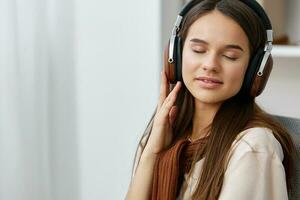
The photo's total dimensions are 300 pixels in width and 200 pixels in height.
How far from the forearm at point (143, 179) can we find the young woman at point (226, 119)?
3cm

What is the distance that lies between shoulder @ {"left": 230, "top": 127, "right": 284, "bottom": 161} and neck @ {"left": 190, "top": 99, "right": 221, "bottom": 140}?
0.11 metres

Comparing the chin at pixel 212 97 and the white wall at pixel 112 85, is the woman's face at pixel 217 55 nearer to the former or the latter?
the chin at pixel 212 97

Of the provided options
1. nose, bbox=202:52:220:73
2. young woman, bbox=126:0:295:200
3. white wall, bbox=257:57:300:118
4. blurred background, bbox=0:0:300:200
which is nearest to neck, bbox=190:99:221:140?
young woman, bbox=126:0:295:200

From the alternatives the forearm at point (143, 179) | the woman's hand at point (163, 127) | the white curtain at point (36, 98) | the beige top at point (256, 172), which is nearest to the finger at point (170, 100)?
the woman's hand at point (163, 127)

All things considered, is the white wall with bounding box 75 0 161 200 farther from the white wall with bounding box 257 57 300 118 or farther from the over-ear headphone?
the over-ear headphone

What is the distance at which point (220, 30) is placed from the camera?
0.99 m

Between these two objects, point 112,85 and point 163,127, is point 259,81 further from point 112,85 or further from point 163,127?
point 112,85

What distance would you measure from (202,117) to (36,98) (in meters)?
0.65

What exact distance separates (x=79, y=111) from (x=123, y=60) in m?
0.23

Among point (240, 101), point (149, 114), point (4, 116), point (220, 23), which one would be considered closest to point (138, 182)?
point (240, 101)

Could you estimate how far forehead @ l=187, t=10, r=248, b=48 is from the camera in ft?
3.22

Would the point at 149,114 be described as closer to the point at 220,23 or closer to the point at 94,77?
the point at 94,77

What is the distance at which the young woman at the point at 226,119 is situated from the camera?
3.07 feet

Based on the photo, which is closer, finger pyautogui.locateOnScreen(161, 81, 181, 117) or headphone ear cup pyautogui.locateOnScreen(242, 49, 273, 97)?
headphone ear cup pyautogui.locateOnScreen(242, 49, 273, 97)
